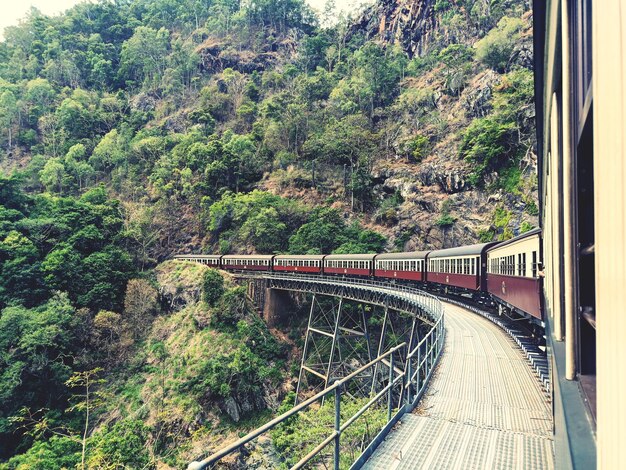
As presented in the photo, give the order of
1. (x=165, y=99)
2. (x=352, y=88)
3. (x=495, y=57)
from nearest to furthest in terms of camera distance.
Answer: (x=495, y=57), (x=352, y=88), (x=165, y=99)

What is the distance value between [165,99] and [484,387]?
2574 inches

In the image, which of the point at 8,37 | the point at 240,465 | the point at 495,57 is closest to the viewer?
the point at 240,465

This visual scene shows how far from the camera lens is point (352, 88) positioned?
4528 centimetres

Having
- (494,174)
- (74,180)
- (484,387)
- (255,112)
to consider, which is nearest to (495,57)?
(494,174)

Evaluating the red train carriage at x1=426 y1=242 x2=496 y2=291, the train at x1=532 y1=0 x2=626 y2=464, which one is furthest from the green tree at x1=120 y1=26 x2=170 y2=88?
the train at x1=532 y1=0 x2=626 y2=464

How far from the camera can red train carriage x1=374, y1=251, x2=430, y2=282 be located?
1800 cm

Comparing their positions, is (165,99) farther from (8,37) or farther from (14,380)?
(14,380)

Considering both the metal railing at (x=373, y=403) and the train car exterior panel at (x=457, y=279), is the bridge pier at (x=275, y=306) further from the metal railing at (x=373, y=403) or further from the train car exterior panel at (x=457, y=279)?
the metal railing at (x=373, y=403)

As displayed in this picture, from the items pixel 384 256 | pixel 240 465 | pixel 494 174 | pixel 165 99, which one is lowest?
pixel 240 465

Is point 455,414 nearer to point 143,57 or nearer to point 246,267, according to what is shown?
point 246,267

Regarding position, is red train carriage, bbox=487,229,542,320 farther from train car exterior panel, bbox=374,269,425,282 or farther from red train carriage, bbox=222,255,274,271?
red train carriage, bbox=222,255,274,271

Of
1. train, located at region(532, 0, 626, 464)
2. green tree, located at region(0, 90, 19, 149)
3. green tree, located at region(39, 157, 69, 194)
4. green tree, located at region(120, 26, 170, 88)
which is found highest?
green tree, located at region(120, 26, 170, 88)

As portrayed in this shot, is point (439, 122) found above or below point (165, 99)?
below

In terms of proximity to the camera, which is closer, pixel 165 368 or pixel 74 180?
pixel 165 368
